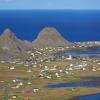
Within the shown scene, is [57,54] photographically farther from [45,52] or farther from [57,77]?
[57,77]

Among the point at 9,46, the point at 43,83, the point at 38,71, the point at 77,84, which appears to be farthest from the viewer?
the point at 9,46

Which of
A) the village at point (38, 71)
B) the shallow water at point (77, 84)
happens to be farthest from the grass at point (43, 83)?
the shallow water at point (77, 84)

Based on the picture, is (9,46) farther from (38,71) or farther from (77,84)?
(77,84)

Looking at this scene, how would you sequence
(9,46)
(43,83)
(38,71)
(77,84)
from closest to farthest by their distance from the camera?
(77,84)
(43,83)
(38,71)
(9,46)

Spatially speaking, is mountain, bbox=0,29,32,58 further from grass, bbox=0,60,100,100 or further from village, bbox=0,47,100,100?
grass, bbox=0,60,100,100

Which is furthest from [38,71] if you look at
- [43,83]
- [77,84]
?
[77,84]

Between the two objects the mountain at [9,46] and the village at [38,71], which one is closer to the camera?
the village at [38,71]

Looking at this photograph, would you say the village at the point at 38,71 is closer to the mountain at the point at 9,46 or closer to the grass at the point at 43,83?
the grass at the point at 43,83

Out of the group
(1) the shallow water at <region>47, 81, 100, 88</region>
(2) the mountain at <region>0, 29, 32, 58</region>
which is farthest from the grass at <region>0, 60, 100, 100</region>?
(2) the mountain at <region>0, 29, 32, 58</region>
